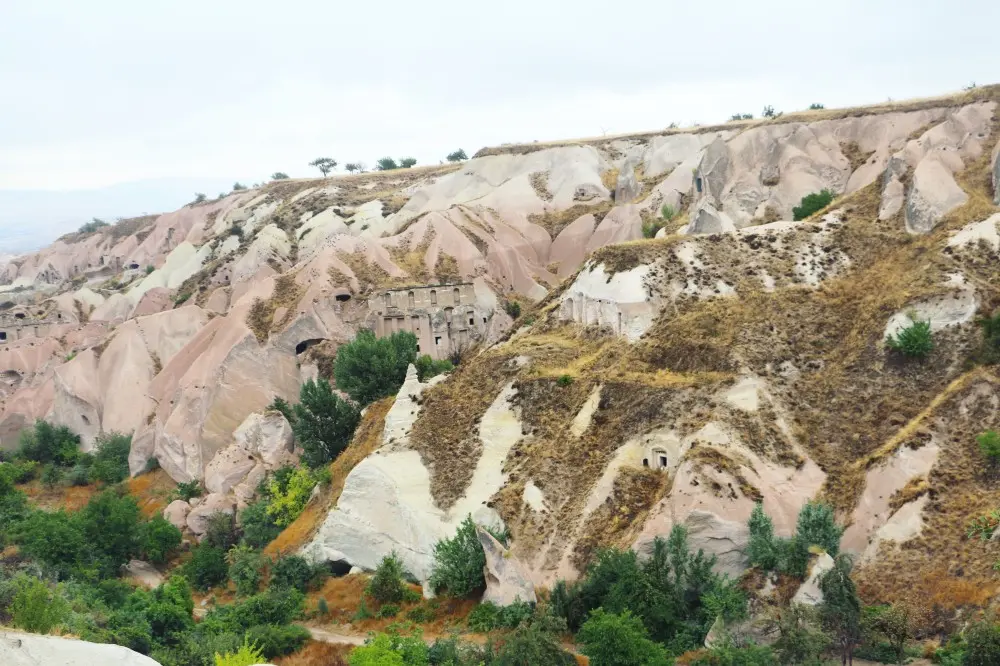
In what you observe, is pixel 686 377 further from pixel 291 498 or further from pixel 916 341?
pixel 291 498

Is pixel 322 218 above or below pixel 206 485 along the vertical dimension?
above

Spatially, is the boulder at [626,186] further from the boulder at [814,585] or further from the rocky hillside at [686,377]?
the boulder at [814,585]

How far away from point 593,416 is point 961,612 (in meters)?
13.2

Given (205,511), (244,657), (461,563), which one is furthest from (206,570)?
(461,563)

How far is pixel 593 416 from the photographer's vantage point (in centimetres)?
3238

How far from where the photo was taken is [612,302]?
36.6 m

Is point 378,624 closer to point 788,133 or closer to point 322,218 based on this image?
point 788,133

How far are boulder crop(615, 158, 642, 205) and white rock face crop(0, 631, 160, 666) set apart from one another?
6029 cm

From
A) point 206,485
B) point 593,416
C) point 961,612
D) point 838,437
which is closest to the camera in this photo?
point 961,612

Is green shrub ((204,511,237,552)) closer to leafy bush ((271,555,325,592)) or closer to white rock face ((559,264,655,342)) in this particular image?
leafy bush ((271,555,325,592))

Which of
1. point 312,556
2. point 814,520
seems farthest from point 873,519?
point 312,556

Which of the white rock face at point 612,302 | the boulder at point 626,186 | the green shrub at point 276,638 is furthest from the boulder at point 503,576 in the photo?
the boulder at point 626,186

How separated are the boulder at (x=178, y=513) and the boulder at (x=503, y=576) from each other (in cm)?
2096

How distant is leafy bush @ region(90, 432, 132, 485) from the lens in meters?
52.4
